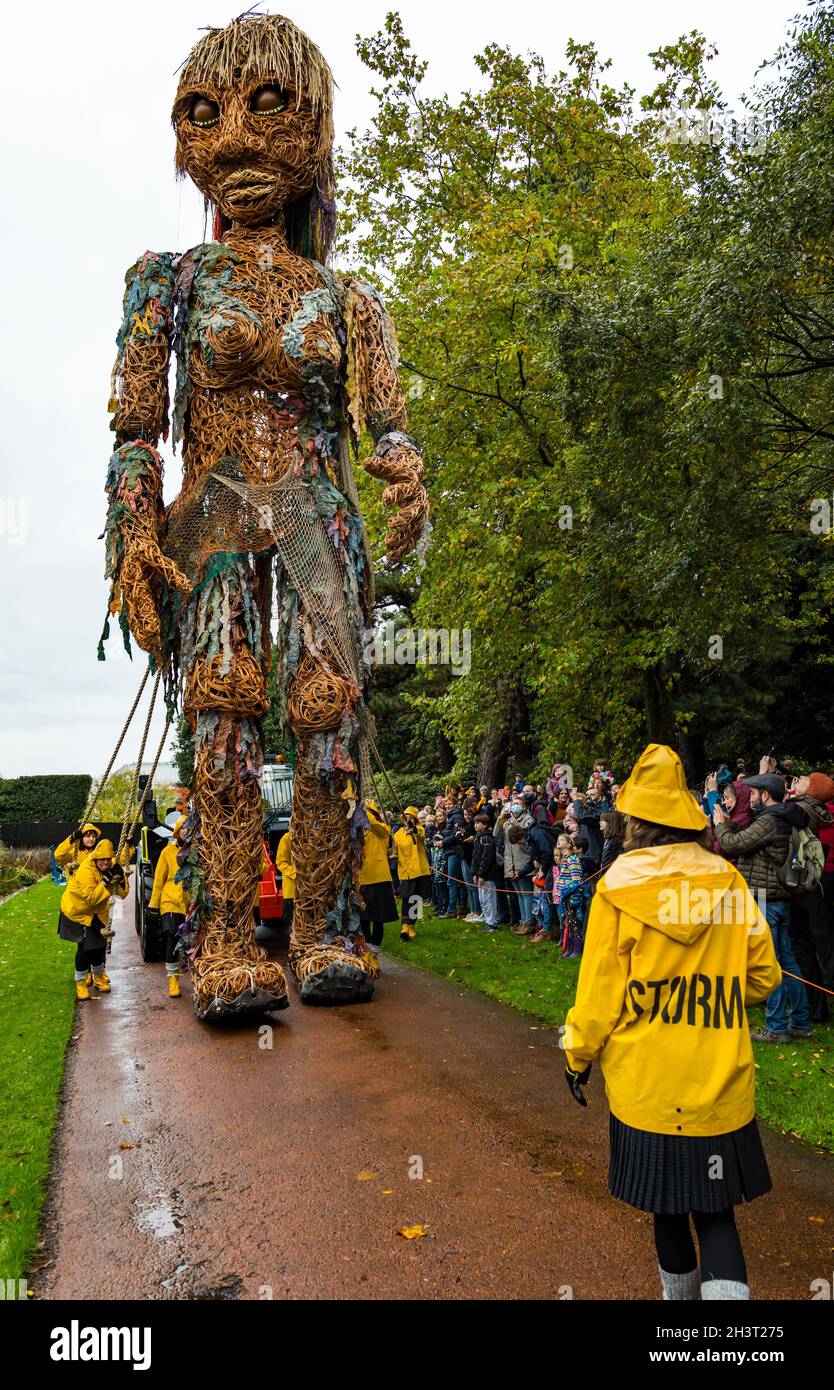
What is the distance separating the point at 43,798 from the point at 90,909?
2491 cm

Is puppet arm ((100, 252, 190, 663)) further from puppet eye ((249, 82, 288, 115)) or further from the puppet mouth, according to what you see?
puppet eye ((249, 82, 288, 115))

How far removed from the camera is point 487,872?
10.0m

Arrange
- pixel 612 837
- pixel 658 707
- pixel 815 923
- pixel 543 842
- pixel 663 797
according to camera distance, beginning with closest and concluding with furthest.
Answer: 1. pixel 663 797
2. pixel 815 923
3. pixel 612 837
4. pixel 543 842
5. pixel 658 707

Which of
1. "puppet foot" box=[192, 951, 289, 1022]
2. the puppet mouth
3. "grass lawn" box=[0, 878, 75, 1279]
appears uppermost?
the puppet mouth

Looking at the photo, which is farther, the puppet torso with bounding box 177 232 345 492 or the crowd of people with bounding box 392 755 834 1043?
the puppet torso with bounding box 177 232 345 492

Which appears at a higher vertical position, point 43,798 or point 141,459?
point 141,459

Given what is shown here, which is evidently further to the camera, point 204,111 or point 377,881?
point 377,881

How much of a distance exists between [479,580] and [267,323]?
6.95 m

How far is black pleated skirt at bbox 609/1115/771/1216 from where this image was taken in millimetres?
2299

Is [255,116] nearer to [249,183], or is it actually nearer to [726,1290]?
[249,183]

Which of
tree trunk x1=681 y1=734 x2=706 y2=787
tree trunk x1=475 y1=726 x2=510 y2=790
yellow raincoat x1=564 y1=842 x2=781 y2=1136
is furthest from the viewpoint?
tree trunk x1=475 y1=726 x2=510 y2=790

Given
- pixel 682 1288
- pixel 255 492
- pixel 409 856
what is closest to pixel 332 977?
pixel 255 492

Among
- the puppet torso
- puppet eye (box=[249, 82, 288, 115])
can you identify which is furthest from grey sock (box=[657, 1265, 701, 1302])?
puppet eye (box=[249, 82, 288, 115])

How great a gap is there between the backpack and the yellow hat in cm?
332
